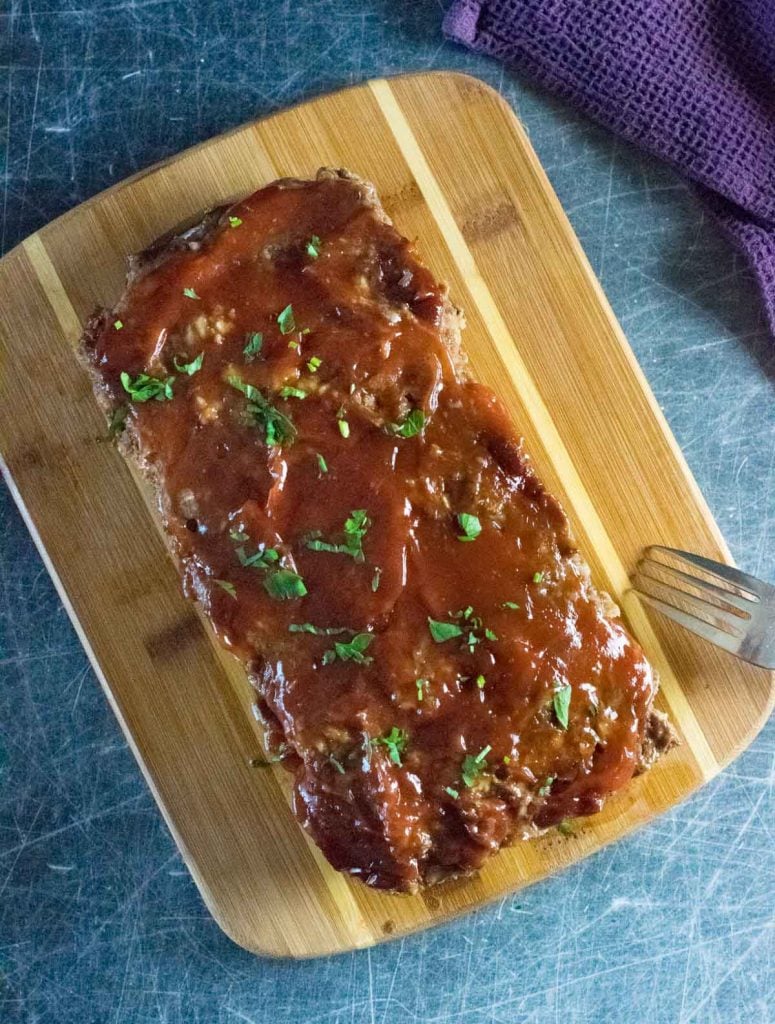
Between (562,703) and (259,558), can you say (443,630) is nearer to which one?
(562,703)

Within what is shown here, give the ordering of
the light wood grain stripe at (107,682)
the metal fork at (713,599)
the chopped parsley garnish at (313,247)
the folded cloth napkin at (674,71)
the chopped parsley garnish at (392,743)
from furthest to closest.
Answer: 1. the folded cloth napkin at (674,71)
2. the light wood grain stripe at (107,682)
3. the metal fork at (713,599)
4. the chopped parsley garnish at (313,247)
5. the chopped parsley garnish at (392,743)

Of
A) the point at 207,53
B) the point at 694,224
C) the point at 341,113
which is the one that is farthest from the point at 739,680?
the point at 207,53

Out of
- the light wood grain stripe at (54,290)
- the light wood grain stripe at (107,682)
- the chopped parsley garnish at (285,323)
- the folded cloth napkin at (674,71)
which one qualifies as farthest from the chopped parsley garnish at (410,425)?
the folded cloth napkin at (674,71)

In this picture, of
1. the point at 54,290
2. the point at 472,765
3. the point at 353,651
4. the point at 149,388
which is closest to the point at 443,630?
the point at 353,651

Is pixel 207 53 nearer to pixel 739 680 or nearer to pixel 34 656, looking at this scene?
pixel 34 656

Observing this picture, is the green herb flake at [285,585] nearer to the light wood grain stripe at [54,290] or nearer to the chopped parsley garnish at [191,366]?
the chopped parsley garnish at [191,366]

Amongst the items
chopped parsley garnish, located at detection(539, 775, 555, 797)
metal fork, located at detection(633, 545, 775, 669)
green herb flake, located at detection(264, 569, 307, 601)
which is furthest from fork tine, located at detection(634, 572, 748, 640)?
green herb flake, located at detection(264, 569, 307, 601)

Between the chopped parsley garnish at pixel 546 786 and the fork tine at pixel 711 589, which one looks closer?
the chopped parsley garnish at pixel 546 786
